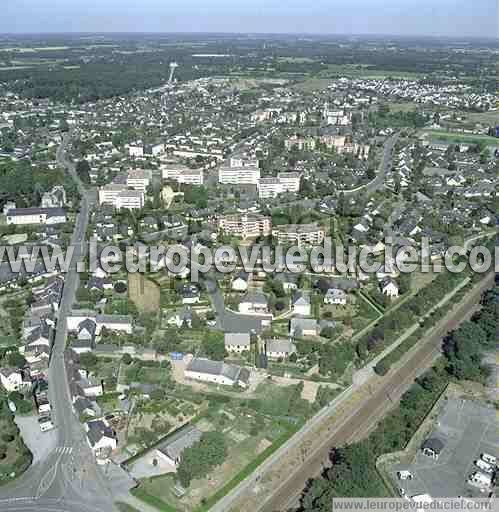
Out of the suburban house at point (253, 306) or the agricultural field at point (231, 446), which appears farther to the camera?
the suburban house at point (253, 306)

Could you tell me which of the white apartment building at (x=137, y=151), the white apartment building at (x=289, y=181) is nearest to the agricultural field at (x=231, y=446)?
the white apartment building at (x=289, y=181)

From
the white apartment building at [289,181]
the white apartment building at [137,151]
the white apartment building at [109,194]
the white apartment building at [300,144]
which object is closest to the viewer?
the white apartment building at [109,194]

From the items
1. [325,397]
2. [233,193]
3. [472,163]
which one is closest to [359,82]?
[472,163]

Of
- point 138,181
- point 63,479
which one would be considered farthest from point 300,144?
point 63,479

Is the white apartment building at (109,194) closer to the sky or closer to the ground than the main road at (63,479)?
closer to the sky

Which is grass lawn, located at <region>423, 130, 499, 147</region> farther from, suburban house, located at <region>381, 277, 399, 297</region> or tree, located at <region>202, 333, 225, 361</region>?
tree, located at <region>202, 333, 225, 361</region>

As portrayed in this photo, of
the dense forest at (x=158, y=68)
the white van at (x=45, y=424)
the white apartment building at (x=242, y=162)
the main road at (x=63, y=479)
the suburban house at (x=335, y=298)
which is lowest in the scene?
the main road at (x=63, y=479)

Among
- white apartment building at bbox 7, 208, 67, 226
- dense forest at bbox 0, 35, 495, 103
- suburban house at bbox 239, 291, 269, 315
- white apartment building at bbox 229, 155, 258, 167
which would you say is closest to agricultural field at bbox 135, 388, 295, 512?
suburban house at bbox 239, 291, 269, 315

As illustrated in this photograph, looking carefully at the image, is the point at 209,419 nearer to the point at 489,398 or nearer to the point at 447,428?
the point at 447,428

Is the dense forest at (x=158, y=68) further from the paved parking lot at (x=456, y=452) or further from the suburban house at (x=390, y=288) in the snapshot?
the paved parking lot at (x=456, y=452)
